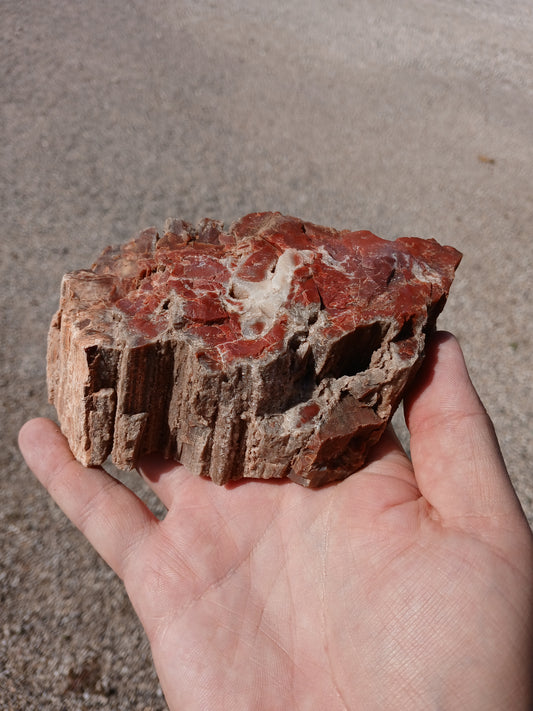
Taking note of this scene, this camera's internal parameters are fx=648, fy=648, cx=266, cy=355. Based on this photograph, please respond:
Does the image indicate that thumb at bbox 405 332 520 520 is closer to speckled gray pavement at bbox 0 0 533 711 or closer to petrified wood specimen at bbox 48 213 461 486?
petrified wood specimen at bbox 48 213 461 486

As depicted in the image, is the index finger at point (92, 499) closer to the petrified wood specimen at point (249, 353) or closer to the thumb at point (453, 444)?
the petrified wood specimen at point (249, 353)

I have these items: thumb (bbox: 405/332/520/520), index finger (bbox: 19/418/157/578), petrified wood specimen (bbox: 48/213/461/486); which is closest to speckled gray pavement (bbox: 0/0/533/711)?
index finger (bbox: 19/418/157/578)

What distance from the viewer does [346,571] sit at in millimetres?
1813

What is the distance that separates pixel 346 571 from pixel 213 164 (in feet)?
11.1

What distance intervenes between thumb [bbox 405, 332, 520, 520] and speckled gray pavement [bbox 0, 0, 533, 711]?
4.24 feet

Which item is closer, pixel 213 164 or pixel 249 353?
pixel 249 353

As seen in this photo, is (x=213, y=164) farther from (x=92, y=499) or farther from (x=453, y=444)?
(x=453, y=444)

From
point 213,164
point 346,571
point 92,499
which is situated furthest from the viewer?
point 213,164

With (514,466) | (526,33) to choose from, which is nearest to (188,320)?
(514,466)

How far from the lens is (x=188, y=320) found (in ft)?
6.21

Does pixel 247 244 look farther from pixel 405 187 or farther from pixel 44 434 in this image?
pixel 405 187

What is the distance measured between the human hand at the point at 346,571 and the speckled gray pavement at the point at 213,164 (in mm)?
617

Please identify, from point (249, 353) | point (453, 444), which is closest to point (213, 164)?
point (249, 353)

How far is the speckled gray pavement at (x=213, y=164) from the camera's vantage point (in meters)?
2.57
